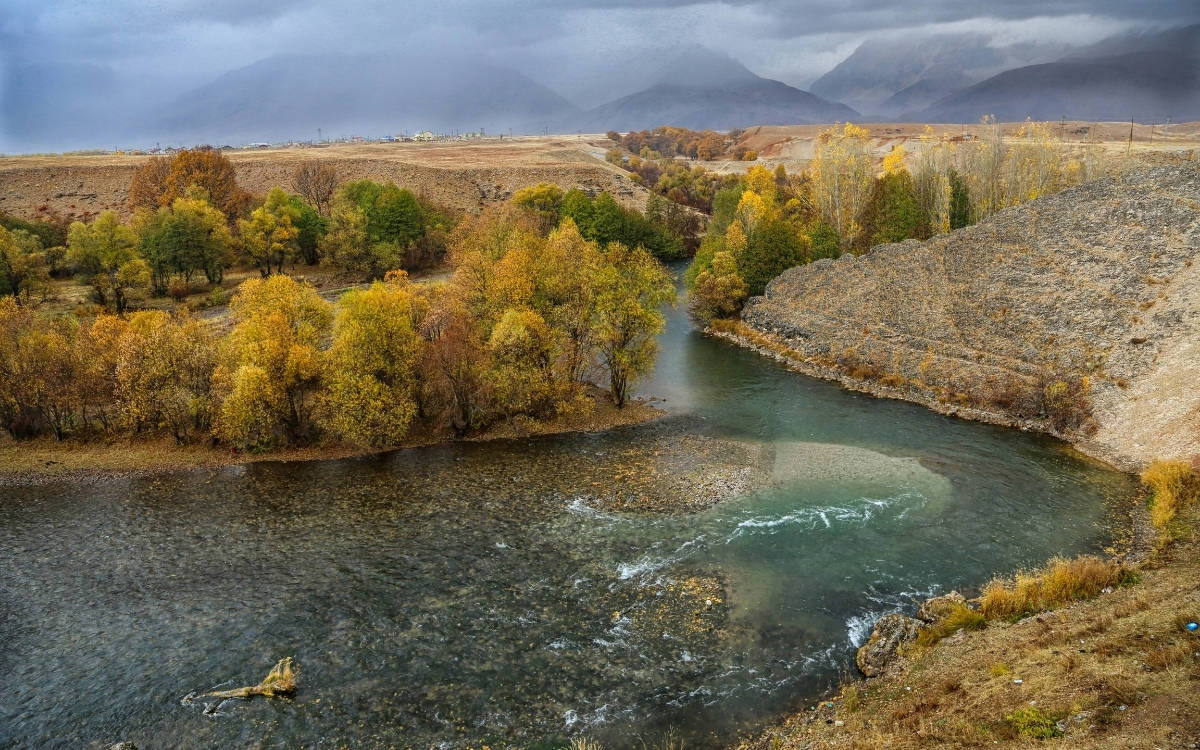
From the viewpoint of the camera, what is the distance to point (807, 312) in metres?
64.2

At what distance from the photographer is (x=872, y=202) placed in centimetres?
7681

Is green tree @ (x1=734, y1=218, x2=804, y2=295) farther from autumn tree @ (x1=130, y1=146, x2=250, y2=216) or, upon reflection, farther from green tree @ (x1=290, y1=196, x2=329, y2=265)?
autumn tree @ (x1=130, y1=146, x2=250, y2=216)

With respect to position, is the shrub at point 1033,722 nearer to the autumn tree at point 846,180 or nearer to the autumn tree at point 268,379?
the autumn tree at point 268,379

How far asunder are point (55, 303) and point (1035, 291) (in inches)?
3485

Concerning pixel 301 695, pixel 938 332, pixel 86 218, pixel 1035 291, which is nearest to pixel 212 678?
pixel 301 695

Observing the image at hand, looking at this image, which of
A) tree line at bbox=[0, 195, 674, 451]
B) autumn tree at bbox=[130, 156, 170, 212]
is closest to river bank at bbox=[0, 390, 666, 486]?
tree line at bbox=[0, 195, 674, 451]

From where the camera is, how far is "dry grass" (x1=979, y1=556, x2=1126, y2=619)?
77.4 ft

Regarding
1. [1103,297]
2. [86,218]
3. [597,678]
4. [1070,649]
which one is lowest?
[597,678]

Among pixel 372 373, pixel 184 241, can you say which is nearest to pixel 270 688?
pixel 372 373

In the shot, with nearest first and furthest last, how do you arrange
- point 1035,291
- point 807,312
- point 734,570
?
point 734,570
point 1035,291
point 807,312

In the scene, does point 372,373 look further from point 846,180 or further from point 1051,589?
point 846,180

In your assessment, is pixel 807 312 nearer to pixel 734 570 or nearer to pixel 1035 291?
pixel 1035 291

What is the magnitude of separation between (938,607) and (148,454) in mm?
42977

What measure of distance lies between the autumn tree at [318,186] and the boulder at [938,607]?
102 m
